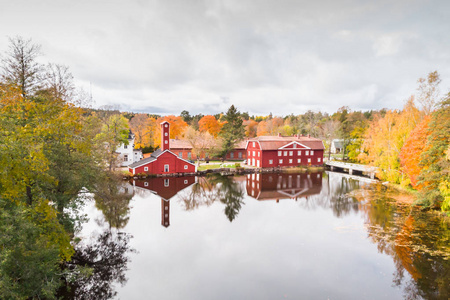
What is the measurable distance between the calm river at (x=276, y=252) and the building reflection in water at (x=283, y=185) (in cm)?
200

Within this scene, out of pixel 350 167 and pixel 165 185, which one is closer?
pixel 165 185

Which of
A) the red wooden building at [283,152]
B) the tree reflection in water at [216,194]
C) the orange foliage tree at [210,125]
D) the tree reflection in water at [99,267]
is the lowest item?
the tree reflection in water at [99,267]

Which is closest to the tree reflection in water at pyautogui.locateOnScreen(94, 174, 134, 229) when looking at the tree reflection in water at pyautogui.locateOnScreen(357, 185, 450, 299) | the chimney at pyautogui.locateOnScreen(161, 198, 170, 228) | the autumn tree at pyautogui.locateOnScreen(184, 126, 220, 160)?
the chimney at pyautogui.locateOnScreen(161, 198, 170, 228)

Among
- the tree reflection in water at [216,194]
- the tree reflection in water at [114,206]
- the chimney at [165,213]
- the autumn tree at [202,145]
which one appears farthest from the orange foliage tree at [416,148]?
the autumn tree at [202,145]

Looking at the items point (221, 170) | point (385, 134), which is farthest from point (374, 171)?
point (221, 170)

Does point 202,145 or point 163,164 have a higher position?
point 202,145

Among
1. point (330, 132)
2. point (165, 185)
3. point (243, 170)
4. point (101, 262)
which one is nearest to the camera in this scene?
point (101, 262)

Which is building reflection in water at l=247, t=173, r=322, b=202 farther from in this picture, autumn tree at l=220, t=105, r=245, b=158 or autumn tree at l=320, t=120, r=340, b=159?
autumn tree at l=320, t=120, r=340, b=159

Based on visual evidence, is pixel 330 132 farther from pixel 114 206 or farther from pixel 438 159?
pixel 114 206

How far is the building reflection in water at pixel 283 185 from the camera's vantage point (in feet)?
79.9

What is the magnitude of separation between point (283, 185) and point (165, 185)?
1426 centimetres

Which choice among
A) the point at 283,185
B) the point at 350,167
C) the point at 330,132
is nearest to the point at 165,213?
the point at 283,185

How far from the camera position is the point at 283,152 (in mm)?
41125

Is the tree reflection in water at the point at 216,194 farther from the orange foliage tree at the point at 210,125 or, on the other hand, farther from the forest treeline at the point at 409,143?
the orange foliage tree at the point at 210,125
